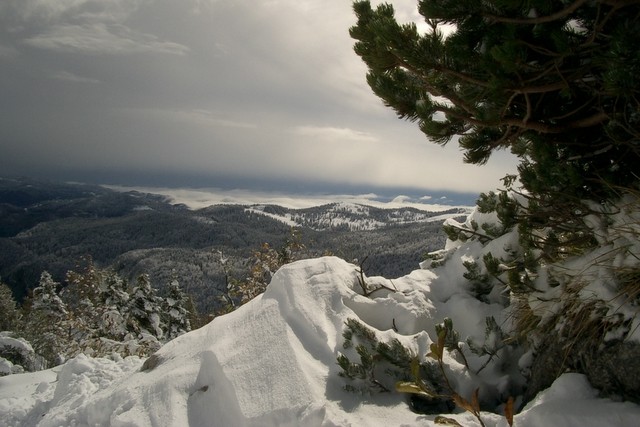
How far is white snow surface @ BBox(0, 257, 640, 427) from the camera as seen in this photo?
3.24 metres

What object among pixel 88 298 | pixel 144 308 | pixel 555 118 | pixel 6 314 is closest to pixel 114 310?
pixel 144 308

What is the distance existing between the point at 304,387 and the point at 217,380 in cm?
112

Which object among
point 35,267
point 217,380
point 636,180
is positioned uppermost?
point 636,180

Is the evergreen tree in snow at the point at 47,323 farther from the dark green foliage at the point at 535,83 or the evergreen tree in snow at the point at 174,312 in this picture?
the dark green foliage at the point at 535,83

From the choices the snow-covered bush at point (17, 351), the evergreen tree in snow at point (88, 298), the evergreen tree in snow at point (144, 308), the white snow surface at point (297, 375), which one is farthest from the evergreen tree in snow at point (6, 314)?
the white snow surface at point (297, 375)

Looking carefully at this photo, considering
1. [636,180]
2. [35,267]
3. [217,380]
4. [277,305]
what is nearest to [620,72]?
[636,180]

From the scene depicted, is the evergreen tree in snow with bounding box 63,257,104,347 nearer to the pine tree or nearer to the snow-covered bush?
the snow-covered bush

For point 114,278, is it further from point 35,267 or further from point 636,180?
point 35,267

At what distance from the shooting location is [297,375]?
3.79 metres

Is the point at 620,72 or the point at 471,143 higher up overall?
the point at 620,72

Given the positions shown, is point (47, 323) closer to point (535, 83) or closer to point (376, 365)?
point (376, 365)

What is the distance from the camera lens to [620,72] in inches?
96.1

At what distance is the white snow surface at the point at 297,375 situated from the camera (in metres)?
3.24

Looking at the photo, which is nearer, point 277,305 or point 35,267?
point 277,305
